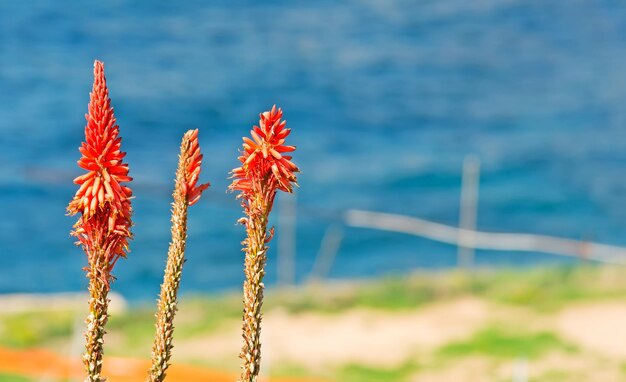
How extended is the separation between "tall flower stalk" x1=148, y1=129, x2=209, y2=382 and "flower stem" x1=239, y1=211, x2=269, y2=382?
162mm

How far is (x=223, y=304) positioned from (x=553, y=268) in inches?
227

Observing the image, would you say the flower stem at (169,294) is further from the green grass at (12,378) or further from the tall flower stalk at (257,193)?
the green grass at (12,378)

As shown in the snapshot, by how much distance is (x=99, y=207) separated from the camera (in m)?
2.41

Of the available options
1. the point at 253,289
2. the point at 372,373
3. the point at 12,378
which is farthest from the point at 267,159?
the point at 372,373

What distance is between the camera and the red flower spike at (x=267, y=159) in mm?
2416

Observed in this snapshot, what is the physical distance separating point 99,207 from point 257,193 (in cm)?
35

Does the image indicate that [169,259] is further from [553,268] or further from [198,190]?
[553,268]

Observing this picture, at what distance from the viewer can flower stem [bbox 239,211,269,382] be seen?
247 centimetres

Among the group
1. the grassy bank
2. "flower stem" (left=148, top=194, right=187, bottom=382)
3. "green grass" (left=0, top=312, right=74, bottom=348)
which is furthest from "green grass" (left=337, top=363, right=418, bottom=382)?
"flower stem" (left=148, top=194, right=187, bottom=382)

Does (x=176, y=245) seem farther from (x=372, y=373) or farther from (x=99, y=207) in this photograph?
(x=372, y=373)

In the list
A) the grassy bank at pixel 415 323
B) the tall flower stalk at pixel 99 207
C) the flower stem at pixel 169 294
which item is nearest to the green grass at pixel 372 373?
the grassy bank at pixel 415 323

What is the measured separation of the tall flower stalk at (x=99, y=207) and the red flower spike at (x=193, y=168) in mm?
146

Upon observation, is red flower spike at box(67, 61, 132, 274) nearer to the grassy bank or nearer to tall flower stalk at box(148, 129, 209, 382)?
tall flower stalk at box(148, 129, 209, 382)

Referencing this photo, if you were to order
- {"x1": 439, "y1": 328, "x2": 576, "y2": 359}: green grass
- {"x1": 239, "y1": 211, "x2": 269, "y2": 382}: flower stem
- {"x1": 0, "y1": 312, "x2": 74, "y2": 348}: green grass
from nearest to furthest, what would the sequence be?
{"x1": 239, "y1": 211, "x2": 269, "y2": 382}: flower stem, {"x1": 439, "y1": 328, "x2": 576, "y2": 359}: green grass, {"x1": 0, "y1": 312, "x2": 74, "y2": 348}: green grass
